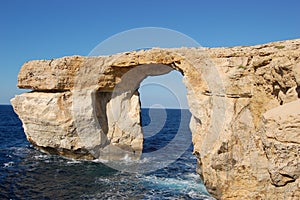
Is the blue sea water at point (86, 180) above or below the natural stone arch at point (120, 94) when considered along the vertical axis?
below

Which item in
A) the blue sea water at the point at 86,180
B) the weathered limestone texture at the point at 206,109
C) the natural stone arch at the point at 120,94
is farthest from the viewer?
the natural stone arch at the point at 120,94

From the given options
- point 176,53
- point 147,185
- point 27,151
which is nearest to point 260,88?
point 176,53

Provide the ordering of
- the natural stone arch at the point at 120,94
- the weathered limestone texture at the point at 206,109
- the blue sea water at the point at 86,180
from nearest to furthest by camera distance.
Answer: the weathered limestone texture at the point at 206,109 < the blue sea water at the point at 86,180 < the natural stone arch at the point at 120,94

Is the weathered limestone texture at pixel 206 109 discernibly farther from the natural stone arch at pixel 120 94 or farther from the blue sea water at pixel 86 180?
the blue sea water at pixel 86 180

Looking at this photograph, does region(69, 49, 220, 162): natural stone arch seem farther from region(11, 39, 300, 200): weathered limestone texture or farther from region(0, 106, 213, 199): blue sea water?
region(0, 106, 213, 199): blue sea water

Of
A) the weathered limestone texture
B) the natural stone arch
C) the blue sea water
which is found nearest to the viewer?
the weathered limestone texture

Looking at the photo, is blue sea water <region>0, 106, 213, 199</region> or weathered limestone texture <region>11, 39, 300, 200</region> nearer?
weathered limestone texture <region>11, 39, 300, 200</region>

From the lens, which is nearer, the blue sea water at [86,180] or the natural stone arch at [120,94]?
the blue sea water at [86,180]

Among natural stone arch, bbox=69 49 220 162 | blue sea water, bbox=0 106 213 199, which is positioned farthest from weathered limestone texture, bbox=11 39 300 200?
blue sea water, bbox=0 106 213 199

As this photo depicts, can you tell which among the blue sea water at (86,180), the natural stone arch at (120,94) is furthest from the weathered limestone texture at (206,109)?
the blue sea water at (86,180)
